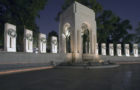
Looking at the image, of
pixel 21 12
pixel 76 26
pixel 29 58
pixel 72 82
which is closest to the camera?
pixel 72 82

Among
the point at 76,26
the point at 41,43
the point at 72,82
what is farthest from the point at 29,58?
the point at 72,82

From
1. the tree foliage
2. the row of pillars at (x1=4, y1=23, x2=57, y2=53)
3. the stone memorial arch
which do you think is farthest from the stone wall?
the tree foliage

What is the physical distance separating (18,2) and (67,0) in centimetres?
1604

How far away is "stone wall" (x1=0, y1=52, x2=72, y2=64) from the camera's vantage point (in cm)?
1427

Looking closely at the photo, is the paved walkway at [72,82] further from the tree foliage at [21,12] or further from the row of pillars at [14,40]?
the tree foliage at [21,12]

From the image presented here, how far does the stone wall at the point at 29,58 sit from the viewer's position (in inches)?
562

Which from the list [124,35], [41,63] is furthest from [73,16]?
[124,35]

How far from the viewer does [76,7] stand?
71.7ft

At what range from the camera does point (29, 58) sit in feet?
55.8

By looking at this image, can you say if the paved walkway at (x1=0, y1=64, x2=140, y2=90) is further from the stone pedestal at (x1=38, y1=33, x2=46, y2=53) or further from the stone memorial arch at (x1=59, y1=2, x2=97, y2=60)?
the stone memorial arch at (x1=59, y1=2, x2=97, y2=60)

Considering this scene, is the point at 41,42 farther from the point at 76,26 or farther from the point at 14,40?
the point at 76,26

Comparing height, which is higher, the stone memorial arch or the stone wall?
the stone memorial arch

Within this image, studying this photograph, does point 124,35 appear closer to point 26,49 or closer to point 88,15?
point 88,15

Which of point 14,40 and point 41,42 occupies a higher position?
point 14,40
